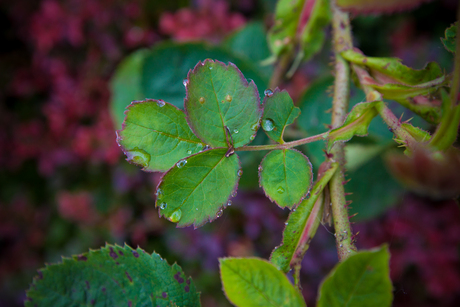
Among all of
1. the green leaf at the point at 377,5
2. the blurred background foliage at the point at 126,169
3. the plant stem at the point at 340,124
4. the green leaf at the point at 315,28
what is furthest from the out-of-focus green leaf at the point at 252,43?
the green leaf at the point at 377,5

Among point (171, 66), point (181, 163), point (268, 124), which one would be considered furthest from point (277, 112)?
point (171, 66)

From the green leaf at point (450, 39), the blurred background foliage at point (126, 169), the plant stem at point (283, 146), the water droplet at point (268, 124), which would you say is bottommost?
the blurred background foliage at point (126, 169)

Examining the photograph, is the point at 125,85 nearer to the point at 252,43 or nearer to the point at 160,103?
the point at 252,43

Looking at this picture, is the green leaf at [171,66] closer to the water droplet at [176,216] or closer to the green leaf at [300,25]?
the green leaf at [300,25]

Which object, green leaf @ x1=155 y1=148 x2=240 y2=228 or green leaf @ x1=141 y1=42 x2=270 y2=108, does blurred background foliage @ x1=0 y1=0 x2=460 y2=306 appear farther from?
green leaf @ x1=155 y1=148 x2=240 y2=228

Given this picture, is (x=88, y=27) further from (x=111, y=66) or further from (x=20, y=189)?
(x=20, y=189)
